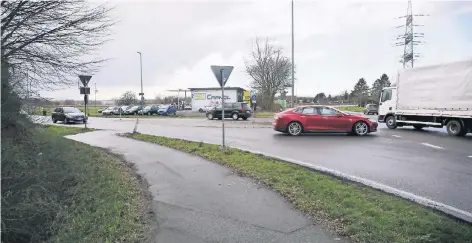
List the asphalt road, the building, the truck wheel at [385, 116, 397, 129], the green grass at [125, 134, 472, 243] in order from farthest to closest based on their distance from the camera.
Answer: the building → the truck wheel at [385, 116, 397, 129] → the asphalt road → the green grass at [125, 134, 472, 243]

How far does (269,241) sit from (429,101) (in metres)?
16.9

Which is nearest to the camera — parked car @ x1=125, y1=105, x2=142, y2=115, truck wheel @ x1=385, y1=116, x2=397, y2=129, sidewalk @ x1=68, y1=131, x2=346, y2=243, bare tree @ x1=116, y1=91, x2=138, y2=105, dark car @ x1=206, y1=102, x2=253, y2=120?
sidewalk @ x1=68, y1=131, x2=346, y2=243

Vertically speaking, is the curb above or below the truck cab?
below

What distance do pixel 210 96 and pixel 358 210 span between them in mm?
52586

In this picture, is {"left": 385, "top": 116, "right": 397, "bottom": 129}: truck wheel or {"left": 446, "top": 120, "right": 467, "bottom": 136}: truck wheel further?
{"left": 385, "top": 116, "right": 397, "bottom": 129}: truck wheel

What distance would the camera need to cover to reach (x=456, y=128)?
54.5 feet

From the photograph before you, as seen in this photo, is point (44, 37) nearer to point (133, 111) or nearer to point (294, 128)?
point (294, 128)

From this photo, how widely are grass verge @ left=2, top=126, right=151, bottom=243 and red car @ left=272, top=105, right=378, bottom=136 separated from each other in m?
9.80

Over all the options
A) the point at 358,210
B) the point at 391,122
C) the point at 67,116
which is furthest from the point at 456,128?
the point at 67,116

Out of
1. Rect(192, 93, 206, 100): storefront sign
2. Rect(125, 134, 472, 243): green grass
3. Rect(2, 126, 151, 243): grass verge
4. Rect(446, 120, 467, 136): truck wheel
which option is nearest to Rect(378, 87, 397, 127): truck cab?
Rect(446, 120, 467, 136): truck wheel

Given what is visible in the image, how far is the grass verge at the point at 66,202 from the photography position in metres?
4.88

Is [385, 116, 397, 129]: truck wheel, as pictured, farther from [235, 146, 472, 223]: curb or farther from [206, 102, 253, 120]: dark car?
[206, 102, 253, 120]: dark car

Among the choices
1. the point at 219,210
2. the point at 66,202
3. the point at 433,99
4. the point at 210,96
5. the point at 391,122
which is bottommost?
the point at 66,202

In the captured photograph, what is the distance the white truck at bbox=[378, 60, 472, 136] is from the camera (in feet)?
53.5
